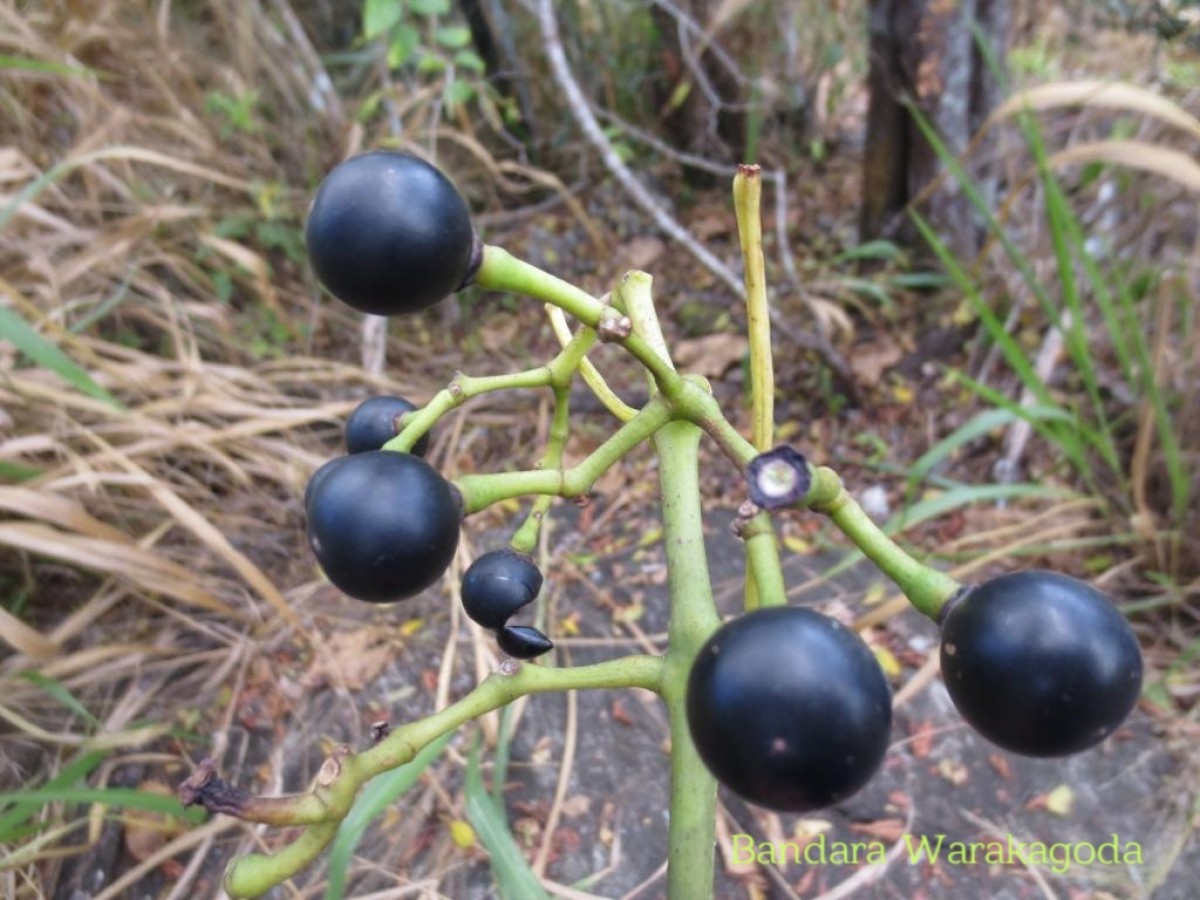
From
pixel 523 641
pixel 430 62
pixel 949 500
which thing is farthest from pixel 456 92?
pixel 523 641

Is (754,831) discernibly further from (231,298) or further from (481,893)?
(231,298)

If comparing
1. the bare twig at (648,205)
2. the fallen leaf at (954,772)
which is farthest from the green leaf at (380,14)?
the fallen leaf at (954,772)

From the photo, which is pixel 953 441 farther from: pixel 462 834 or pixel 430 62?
pixel 430 62

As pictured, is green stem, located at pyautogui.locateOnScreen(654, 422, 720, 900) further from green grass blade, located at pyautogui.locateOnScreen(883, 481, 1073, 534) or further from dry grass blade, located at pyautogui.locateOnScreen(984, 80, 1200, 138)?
dry grass blade, located at pyautogui.locateOnScreen(984, 80, 1200, 138)

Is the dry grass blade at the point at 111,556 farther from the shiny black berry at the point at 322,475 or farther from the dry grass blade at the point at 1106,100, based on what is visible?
the dry grass blade at the point at 1106,100

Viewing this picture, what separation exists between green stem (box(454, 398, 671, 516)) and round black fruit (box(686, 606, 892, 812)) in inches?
8.4

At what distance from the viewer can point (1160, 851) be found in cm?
152

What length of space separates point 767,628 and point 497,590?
0.32 m

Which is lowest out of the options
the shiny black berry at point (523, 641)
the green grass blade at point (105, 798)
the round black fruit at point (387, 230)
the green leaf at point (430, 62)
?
the green grass blade at point (105, 798)

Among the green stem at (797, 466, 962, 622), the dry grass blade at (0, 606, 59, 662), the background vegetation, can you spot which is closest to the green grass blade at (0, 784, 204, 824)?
the background vegetation

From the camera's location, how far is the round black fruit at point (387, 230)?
653 mm

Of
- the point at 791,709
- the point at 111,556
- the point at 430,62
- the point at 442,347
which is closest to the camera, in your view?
the point at 791,709

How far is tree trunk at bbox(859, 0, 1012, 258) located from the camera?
2.65 metres

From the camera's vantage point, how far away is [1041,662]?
611 millimetres
